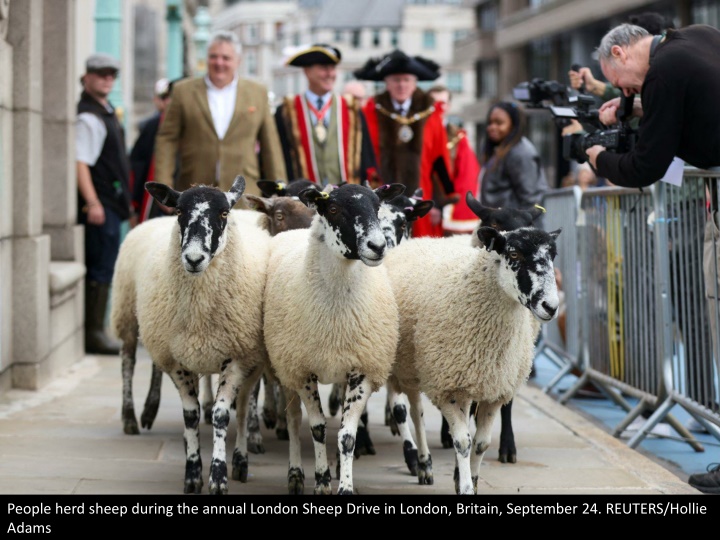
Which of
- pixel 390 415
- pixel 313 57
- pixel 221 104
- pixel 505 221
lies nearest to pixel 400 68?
pixel 313 57

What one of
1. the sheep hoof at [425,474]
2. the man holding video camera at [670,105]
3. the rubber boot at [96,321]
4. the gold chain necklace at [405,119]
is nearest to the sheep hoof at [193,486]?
the sheep hoof at [425,474]

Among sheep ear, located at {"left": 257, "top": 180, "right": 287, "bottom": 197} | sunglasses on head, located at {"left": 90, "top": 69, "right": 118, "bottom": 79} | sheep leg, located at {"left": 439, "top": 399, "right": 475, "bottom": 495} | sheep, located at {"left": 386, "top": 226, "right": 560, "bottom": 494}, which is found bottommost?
sheep leg, located at {"left": 439, "top": 399, "right": 475, "bottom": 495}

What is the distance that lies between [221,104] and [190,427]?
3.44m

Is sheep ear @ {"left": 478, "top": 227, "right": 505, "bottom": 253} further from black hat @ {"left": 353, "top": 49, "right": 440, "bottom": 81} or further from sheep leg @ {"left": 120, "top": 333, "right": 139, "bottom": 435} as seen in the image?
black hat @ {"left": 353, "top": 49, "right": 440, "bottom": 81}

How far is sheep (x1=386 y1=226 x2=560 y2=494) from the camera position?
5312 millimetres

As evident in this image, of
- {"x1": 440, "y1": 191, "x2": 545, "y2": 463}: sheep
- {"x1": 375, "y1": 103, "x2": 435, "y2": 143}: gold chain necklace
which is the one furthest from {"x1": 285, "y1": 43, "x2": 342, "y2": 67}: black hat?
{"x1": 440, "y1": 191, "x2": 545, "y2": 463}: sheep

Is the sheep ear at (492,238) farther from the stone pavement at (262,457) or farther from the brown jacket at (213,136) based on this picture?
the brown jacket at (213,136)

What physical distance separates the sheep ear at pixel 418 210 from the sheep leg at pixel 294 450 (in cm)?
147

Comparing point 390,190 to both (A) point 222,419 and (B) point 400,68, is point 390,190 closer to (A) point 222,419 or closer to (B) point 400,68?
(A) point 222,419

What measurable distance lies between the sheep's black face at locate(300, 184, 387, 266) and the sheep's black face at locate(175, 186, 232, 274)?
1.47ft

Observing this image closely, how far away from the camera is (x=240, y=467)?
6109mm

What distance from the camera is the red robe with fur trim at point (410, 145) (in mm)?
9398
